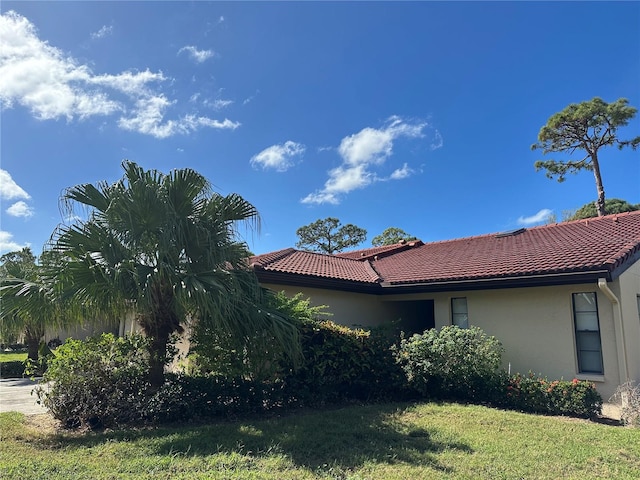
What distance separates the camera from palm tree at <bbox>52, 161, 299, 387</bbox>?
7074 millimetres

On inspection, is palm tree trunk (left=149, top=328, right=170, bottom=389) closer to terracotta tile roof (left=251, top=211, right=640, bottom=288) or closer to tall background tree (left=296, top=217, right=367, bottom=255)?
terracotta tile roof (left=251, top=211, right=640, bottom=288)

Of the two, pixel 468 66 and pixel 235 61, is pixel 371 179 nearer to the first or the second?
pixel 468 66

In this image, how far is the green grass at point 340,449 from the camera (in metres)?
5.02

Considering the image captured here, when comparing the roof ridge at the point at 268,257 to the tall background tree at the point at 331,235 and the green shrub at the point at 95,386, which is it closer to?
the green shrub at the point at 95,386

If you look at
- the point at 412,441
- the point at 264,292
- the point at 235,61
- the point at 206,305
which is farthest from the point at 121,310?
the point at 235,61

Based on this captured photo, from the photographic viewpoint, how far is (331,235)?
153ft

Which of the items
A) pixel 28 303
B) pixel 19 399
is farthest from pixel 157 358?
pixel 19 399

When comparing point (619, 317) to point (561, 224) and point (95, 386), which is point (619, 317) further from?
point (95, 386)

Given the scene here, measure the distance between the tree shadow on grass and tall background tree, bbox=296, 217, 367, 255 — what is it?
1516 inches

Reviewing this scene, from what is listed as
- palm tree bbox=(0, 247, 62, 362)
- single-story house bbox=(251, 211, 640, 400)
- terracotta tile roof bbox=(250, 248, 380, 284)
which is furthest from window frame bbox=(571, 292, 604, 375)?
palm tree bbox=(0, 247, 62, 362)

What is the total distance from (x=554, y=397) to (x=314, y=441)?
5.32m

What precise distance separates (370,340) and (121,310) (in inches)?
214

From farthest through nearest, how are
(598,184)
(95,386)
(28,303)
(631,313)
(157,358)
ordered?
(598,184) < (631,313) < (157,358) < (95,386) < (28,303)

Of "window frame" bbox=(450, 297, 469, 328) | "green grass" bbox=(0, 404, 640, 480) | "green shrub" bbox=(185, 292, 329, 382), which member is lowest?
"green grass" bbox=(0, 404, 640, 480)
